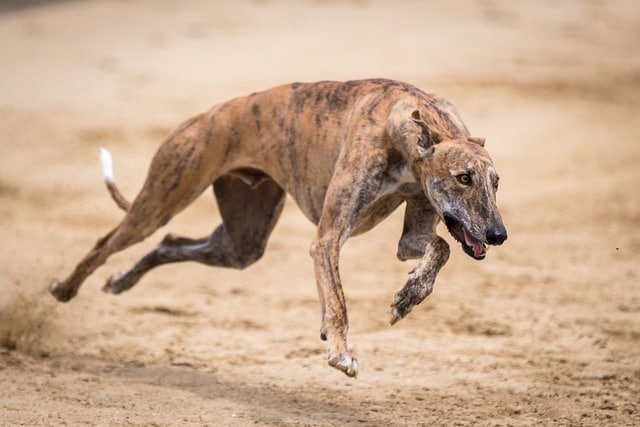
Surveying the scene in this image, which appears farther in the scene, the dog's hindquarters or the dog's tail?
the dog's tail

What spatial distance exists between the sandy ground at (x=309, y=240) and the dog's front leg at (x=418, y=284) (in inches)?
29.8

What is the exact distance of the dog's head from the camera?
15.9 feet

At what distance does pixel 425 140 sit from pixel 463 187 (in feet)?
1.07

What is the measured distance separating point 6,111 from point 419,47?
176 inches

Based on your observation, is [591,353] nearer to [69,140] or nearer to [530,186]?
[530,186]

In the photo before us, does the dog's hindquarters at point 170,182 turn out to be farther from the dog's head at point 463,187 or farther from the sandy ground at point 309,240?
the dog's head at point 463,187

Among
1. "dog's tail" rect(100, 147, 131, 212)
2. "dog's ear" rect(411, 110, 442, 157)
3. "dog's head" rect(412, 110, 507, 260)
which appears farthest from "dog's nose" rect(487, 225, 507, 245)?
"dog's tail" rect(100, 147, 131, 212)

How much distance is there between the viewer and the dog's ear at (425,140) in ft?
16.9

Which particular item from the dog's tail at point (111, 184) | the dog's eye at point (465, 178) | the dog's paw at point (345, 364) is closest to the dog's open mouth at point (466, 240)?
the dog's eye at point (465, 178)

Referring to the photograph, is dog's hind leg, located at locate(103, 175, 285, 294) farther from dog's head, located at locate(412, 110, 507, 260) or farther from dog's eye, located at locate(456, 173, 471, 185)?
dog's eye, located at locate(456, 173, 471, 185)

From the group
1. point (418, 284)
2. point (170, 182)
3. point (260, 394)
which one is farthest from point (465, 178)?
point (170, 182)

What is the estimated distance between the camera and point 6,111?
1185cm

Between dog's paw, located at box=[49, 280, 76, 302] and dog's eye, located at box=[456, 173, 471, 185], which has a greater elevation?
dog's eye, located at box=[456, 173, 471, 185]

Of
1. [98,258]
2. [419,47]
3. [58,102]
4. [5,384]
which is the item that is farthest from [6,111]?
[5,384]
